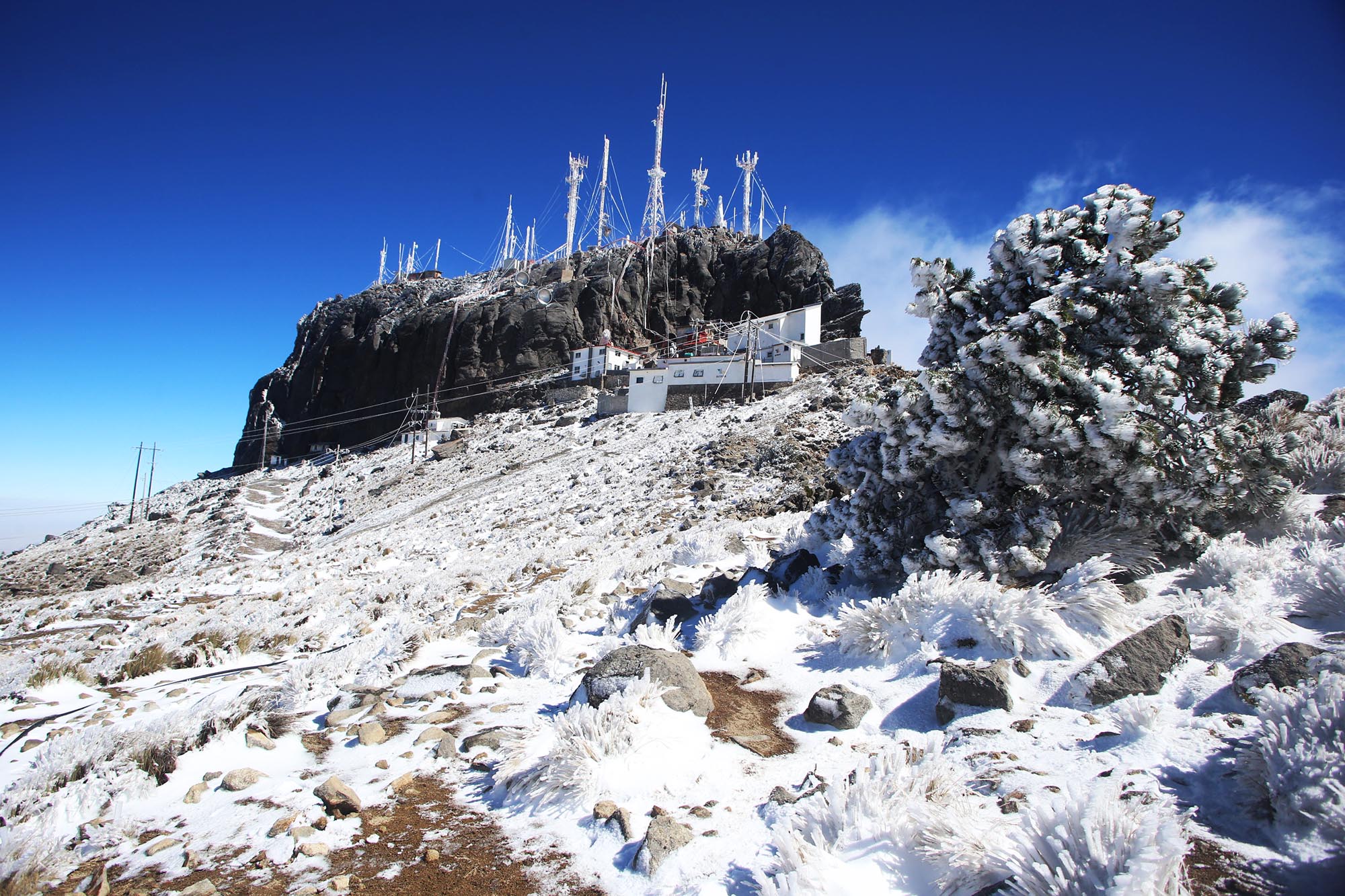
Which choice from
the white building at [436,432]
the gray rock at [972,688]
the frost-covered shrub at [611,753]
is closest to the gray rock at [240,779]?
the frost-covered shrub at [611,753]

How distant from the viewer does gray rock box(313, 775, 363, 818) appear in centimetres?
393

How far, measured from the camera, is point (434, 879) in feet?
10.8

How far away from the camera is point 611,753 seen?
13.9 feet

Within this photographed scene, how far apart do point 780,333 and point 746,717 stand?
1815 inches

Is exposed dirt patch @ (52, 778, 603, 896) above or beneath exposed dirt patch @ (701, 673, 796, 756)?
beneath

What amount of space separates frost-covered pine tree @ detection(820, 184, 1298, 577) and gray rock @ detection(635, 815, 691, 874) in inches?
174

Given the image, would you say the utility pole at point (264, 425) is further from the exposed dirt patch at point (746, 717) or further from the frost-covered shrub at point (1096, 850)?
the frost-covered shrub at point (1096, 850)

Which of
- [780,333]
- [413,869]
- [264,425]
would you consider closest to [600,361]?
[780,333]

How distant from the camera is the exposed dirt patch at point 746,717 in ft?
14.9

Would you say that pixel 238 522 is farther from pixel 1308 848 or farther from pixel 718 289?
pixel 718 289

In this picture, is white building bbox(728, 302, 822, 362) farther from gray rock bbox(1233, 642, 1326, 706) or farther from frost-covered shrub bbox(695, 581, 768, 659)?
gray rock bbox(1233, 642, 1326, 706)

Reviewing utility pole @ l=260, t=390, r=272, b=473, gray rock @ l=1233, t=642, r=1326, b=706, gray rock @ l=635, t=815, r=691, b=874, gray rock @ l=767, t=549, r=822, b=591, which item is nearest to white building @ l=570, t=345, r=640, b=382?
utility pole @ l=260, t=390, r=272, b=473

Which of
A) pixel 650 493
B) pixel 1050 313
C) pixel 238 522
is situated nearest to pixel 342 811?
pixel 1050 313

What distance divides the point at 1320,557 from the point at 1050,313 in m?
3.30
